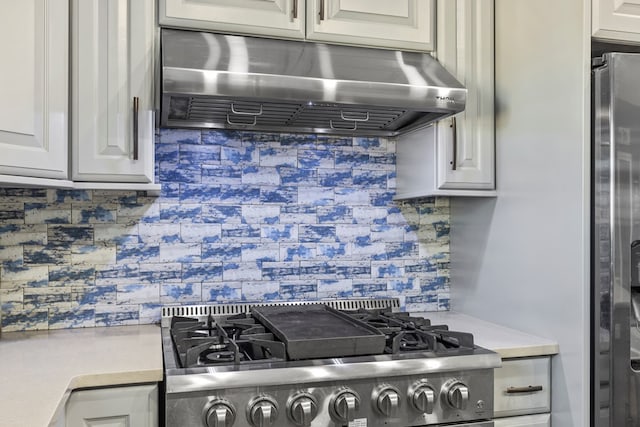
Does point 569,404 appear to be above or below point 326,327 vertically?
below

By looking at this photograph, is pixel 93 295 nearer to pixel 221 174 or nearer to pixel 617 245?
pixel 221 174

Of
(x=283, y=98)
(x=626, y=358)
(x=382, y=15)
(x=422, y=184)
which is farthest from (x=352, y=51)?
(x=626, y=358)

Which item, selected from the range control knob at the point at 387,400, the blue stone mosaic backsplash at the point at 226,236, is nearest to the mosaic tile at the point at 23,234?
the blue stone mosaic backsplash at the point at 226,236

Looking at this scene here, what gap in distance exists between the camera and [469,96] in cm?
205

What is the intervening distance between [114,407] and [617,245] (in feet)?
4.76

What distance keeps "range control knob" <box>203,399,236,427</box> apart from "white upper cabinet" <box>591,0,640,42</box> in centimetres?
151

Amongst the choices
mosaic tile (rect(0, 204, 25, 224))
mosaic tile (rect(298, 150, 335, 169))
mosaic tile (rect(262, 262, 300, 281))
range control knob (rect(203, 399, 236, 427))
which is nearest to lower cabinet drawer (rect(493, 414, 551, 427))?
range control knob (rect(203, 399, 236, 427))

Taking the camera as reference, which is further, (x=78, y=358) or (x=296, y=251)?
(x=296, y=251)

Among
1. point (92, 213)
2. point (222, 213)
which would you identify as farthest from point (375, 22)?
point (92, 213)

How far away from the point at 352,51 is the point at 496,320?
111cm

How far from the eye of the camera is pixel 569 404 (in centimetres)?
170

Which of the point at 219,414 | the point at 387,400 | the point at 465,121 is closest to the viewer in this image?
the point at 219,414

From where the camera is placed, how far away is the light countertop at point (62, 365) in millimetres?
1114

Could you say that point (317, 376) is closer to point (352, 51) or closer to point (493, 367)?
point (493, 367)
